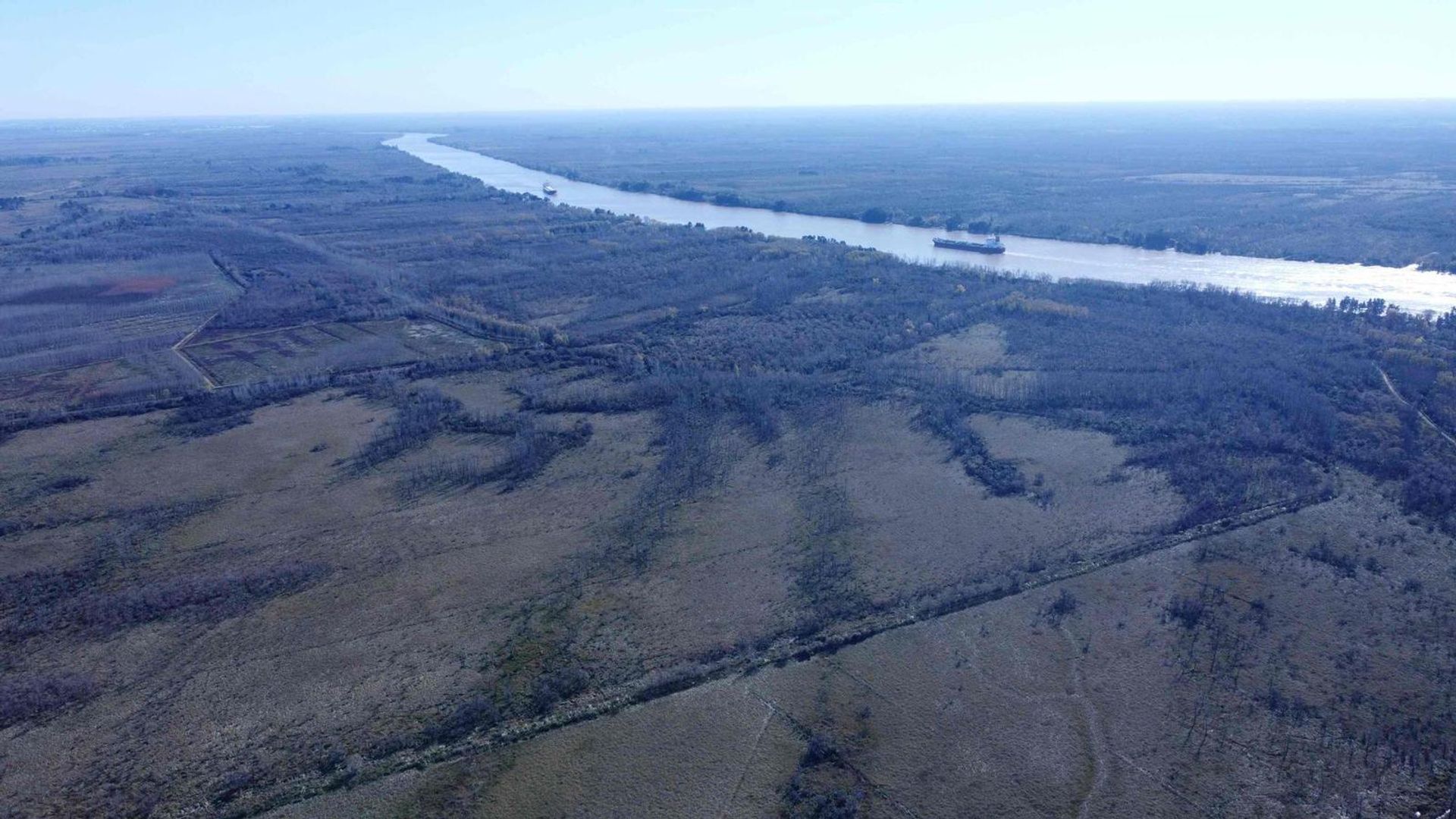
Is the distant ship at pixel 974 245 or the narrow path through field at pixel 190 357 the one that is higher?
Result: the distant ship at pixel 974 245

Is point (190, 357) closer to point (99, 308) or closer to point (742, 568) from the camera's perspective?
point (99, 308)

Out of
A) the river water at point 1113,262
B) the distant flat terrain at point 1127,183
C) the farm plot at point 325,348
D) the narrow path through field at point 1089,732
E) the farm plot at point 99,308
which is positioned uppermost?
the distant flat terrain at point 1127,183

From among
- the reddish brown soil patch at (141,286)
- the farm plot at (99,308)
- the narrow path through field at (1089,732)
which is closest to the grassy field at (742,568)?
the narrow path through field at (1089,732)

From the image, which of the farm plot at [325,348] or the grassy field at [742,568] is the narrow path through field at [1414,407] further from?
the farm plot at [325,348]

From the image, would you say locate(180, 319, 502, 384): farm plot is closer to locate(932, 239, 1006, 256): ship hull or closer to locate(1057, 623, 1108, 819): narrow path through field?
locate(1057, 623, 1108, 819): narrow path through field

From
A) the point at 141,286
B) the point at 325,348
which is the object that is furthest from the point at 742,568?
the point at 141,286

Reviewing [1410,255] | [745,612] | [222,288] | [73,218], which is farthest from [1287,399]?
[73,218]
